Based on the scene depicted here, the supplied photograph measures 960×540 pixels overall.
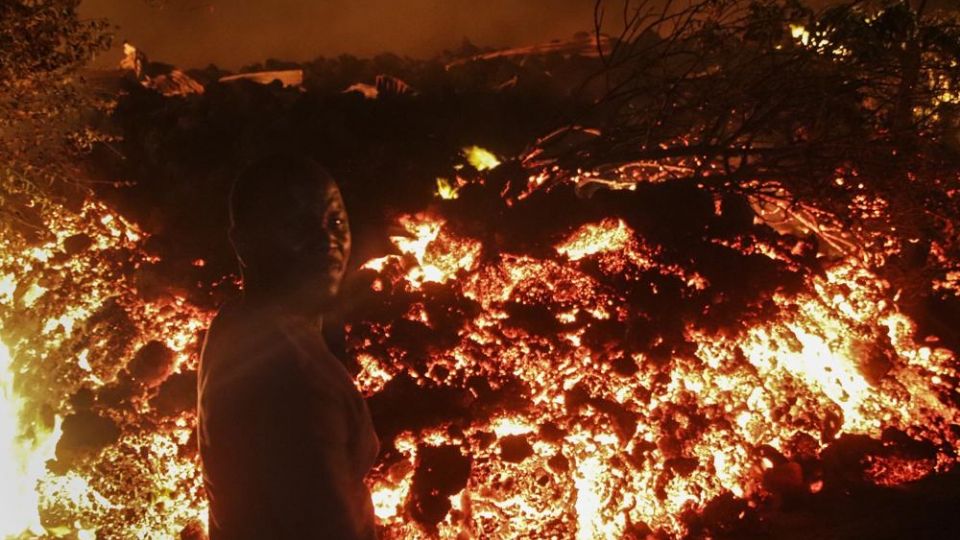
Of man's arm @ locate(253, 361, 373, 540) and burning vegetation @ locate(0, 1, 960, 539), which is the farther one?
burning vegetation @ locate(0, 1, 960, 539)

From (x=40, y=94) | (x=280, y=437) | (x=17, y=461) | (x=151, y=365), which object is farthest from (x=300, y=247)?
(x=17, y=461)

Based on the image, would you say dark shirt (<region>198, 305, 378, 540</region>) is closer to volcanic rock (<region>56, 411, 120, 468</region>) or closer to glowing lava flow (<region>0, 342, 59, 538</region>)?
volcanic rock (<region>56, 411, 120, 468</region>)

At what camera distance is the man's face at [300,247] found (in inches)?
68.2

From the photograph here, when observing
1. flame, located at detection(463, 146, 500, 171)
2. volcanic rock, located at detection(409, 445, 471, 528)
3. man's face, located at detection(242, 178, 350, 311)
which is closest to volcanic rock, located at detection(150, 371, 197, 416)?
volcanic rock, located at detection(409, 445, 471, 528)

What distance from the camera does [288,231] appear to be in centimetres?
173

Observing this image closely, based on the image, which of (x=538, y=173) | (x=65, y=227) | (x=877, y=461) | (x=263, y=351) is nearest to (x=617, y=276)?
(x=538, y=173)

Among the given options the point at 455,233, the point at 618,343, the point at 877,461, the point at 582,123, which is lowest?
the point at 877,461

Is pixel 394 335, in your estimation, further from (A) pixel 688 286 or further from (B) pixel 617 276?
(A) pixel 688 286

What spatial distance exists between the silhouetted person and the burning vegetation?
75.6 inches

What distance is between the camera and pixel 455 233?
4305 mm

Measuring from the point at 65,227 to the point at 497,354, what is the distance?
3.25 meters

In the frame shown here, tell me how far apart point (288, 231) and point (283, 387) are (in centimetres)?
47

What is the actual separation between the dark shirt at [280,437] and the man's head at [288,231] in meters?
0.12

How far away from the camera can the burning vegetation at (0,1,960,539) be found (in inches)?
137
